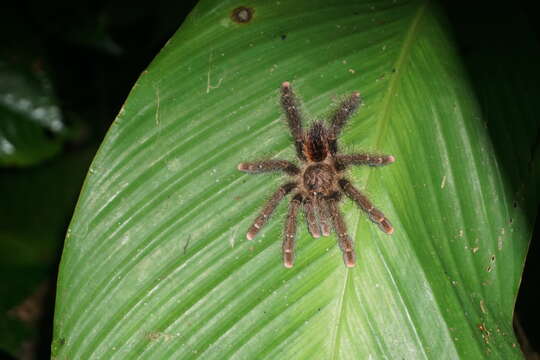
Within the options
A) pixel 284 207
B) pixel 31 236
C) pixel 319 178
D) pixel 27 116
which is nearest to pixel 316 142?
pixel 319 178

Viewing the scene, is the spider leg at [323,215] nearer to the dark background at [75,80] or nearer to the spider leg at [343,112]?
the spider leg at [343,112]

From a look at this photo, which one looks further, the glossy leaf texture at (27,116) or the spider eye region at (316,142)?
the glossy leaf texture at (27,116)

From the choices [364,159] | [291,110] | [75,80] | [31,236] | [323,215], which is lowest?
[323,215]

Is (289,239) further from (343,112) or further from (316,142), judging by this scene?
(343,112)

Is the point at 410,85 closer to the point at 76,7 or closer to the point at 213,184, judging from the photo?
the point at 213,184

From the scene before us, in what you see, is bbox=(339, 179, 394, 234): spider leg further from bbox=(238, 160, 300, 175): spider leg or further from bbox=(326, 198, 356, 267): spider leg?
bbox=(238, 160, 300, 175): spider leg

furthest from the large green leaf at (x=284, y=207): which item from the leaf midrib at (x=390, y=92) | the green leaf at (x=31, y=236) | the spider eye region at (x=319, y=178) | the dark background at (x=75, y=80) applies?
the green leaf at (x=31, y=236)
